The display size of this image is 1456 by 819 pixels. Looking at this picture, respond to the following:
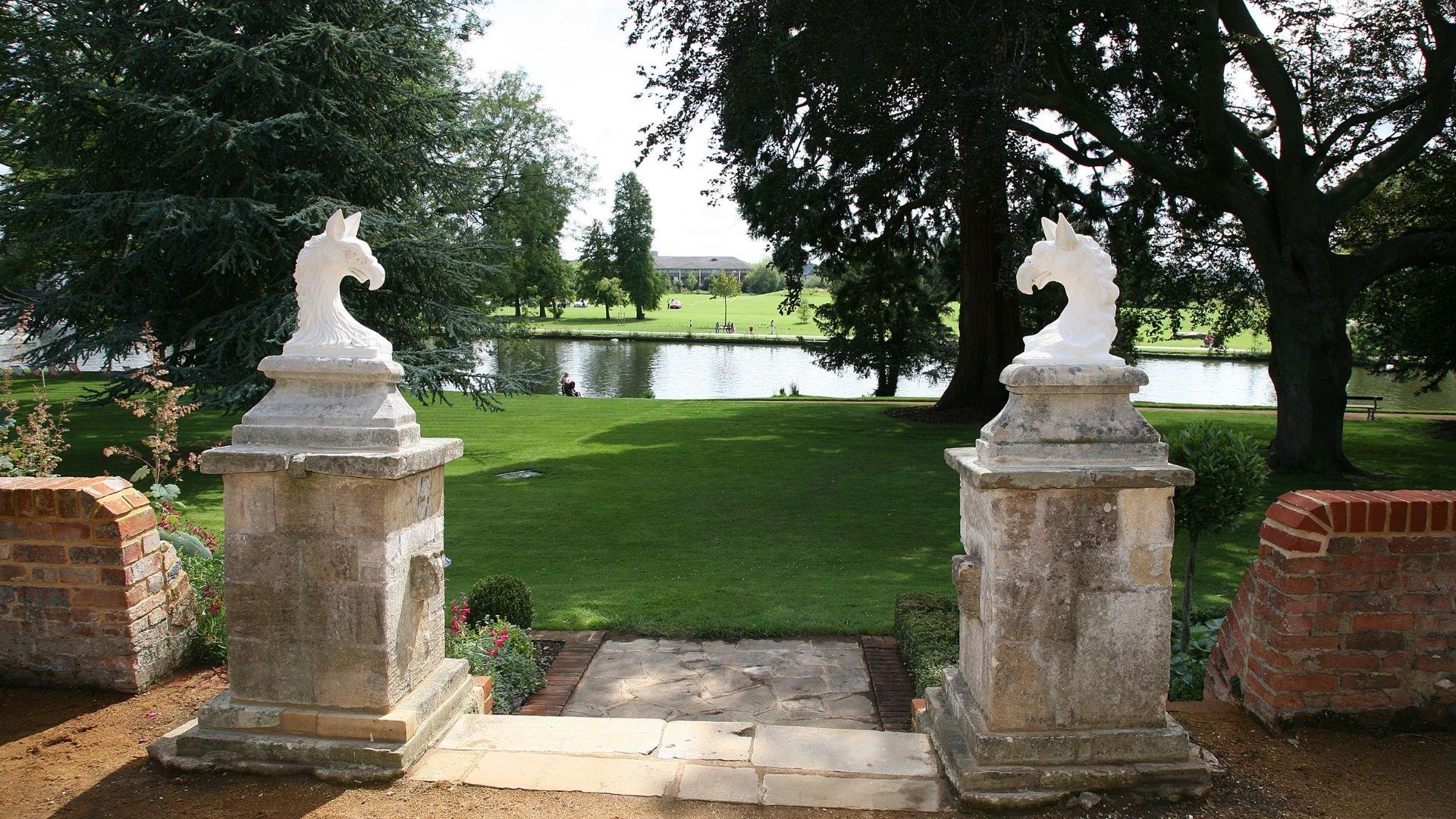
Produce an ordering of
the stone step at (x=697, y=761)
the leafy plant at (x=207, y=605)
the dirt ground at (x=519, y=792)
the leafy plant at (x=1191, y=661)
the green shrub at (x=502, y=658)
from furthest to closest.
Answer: the green shrub at (x=502, y=658) → the leafy plant at (x=1191, y=661) → the leafy plant at (x=207, y=605) → the stone step at (x=697, y=761) → the dirt ground at (x=519, y=792)

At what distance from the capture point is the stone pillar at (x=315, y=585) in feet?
11.2

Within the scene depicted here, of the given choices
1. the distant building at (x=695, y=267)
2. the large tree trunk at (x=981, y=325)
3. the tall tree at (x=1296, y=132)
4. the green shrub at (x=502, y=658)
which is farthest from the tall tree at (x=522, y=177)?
the distant building at (x=695, y=267)

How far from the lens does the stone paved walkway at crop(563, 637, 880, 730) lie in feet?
16.5

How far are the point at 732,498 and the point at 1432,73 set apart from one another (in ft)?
35.2

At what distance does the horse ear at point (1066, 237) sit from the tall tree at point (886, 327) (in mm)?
18554

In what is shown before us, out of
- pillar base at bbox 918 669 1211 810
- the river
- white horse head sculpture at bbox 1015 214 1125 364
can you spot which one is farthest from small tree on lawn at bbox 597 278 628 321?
pillar base at bbox 918 669 1211 810

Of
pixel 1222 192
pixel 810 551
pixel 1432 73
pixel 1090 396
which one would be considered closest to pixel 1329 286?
pixel 1222 192

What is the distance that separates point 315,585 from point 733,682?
2801 millimetres

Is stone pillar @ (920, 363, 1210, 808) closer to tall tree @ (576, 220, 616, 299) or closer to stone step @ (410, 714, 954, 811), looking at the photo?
stone step @ (410, 714, 954, 811)

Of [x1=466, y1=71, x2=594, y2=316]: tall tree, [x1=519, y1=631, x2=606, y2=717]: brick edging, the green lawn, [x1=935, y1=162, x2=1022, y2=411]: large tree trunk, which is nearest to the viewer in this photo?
[x1=519, y1=631, x2=606, y2=717]: brick edging

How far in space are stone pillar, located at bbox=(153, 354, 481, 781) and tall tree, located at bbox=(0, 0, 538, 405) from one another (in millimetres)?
8288

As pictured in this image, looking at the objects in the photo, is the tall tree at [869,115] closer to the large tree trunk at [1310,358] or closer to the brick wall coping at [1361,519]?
the large tree trunk at [1310,358]

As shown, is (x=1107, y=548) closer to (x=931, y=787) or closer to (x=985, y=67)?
(x=931, y=787)

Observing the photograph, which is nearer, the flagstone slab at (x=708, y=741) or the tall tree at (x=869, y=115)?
the flagstone slab at (x=708, y=741)
